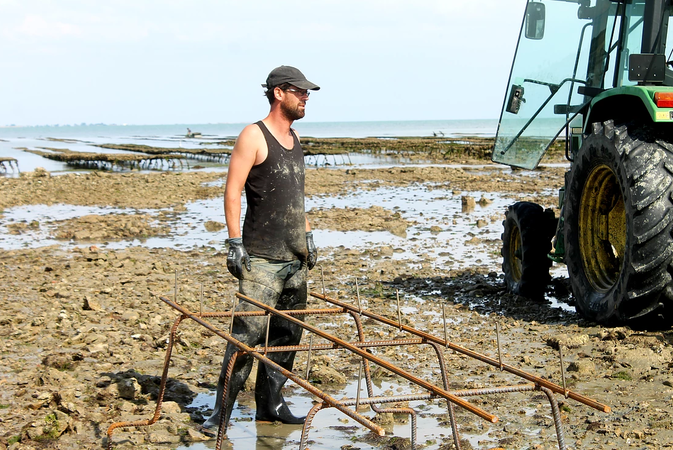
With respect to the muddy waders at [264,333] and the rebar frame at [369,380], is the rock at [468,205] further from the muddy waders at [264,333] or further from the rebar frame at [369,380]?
the rebar frame at [369,380]

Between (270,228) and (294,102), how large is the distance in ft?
2.50

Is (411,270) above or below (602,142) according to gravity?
below

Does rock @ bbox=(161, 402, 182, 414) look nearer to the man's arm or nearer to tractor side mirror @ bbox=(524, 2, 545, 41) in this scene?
the man's arm

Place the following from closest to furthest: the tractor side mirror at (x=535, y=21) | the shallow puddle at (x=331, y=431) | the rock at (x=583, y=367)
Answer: the shallow puddle at (x=331, y=431)
the rock at (x=583, y=367)
the tractor side mirror at (x=535, y=21)

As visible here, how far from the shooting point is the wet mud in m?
4.22

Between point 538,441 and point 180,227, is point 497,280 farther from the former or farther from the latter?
point 180,227

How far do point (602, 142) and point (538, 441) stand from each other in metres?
2.78

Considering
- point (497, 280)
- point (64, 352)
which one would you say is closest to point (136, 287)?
point (64, 352)

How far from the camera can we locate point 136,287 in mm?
8172

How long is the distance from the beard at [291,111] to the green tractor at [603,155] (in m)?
2.57

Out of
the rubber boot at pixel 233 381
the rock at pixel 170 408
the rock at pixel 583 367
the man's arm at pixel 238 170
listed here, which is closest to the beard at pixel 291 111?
the man's arm at pixel 238 170

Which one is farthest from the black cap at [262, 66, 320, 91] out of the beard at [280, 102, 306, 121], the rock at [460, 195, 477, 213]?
the rock at [460, 195, 477, 213]

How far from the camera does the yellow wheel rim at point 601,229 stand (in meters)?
6.23

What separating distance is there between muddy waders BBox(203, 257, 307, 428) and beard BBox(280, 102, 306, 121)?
0.88 m
